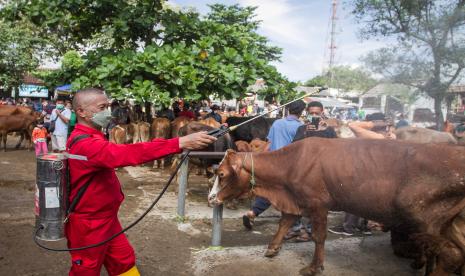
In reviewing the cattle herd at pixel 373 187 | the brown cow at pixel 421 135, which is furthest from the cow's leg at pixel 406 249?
the brown cow at pixel 421 135

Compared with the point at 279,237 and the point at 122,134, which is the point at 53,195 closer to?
the point at 279,237

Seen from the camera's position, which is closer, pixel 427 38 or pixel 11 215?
pixel 11 215

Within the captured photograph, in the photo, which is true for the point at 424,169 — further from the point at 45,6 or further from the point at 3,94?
the point at 3,94

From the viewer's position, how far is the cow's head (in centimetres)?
455

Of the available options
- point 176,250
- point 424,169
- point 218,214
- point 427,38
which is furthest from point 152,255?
point 427,38

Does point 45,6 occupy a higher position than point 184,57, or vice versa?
point 45,6

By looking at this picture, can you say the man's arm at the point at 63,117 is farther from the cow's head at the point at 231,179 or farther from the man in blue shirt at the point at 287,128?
the cow's head at the point at 231,179

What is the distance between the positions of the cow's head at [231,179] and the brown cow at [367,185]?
0.01 m

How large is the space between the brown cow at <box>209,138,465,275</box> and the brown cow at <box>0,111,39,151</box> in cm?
1103

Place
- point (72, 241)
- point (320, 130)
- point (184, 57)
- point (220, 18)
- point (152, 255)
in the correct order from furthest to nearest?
point (220, 18) → point (184, 57) → point (320, 130) → point (152, 255) → point (72, 241)

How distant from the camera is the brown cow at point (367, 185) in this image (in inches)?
145

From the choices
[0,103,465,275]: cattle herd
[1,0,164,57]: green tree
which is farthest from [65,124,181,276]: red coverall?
[1,0,164,57]: green tree

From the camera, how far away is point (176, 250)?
5113 millimetres

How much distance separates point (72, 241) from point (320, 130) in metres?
3.67
